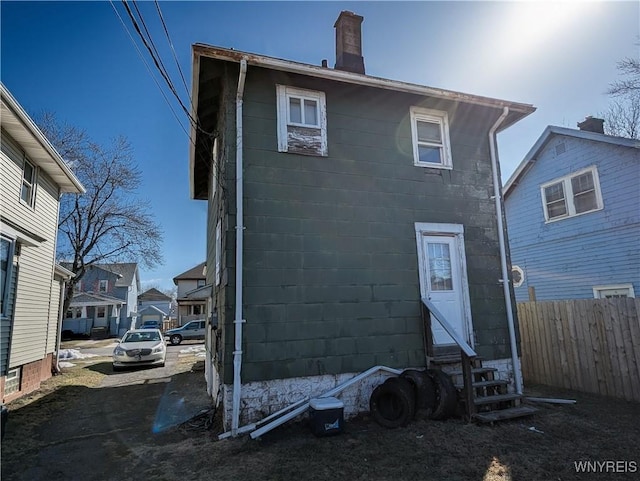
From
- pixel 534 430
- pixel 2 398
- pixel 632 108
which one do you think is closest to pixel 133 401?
pixel 2 398

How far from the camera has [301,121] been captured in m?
6.82

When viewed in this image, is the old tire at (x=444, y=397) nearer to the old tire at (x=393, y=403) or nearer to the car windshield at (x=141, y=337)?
the old tire at (x=393, y=403)

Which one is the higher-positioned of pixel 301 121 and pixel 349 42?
→ pixel 349 42

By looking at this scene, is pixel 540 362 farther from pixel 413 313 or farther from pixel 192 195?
pixel 192 195

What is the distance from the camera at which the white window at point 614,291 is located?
1108cm

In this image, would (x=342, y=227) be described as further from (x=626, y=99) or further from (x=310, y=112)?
(x=626, y=99)

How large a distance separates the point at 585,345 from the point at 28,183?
13044mm

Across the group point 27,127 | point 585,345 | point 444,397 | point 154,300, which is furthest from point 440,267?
point 154,300

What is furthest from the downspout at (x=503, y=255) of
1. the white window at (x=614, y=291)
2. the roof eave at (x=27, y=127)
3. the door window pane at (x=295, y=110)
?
the roof eave at (x=27, y=127)

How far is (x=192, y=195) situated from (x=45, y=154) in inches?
161

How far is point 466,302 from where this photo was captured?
7156 millimetres

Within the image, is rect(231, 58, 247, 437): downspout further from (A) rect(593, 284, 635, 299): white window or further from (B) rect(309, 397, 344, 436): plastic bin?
(A) rect(593, 284, 635, 299): white window

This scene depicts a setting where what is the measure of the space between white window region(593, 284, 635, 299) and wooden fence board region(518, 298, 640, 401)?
4262 mm

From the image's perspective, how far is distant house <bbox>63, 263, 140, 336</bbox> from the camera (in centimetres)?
3234
